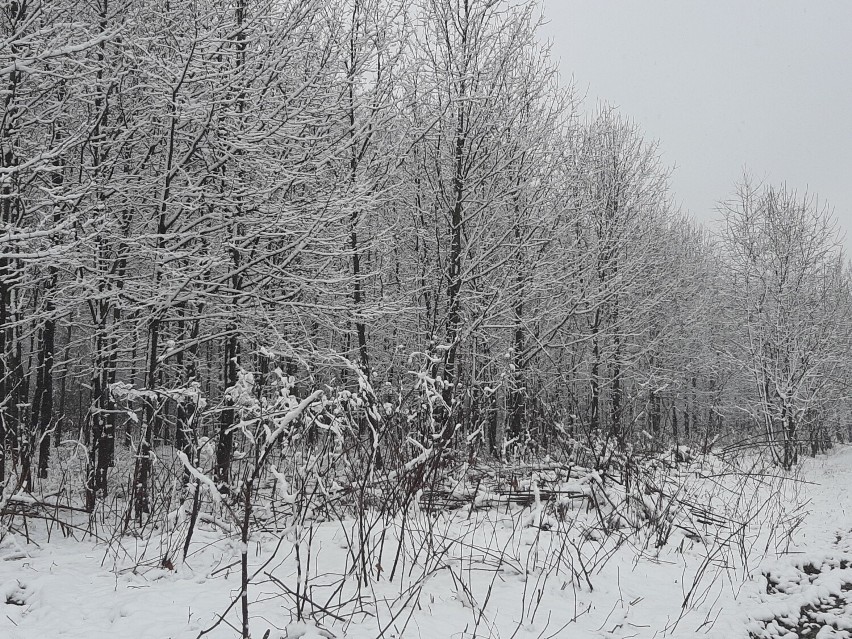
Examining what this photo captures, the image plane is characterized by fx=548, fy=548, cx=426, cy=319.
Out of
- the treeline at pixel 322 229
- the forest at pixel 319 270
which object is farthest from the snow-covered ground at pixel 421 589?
the treeline at pixel 322 229

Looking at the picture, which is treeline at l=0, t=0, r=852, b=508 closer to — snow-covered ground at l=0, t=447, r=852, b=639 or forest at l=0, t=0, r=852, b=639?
forest at l=0, t=0, r=852, b=639

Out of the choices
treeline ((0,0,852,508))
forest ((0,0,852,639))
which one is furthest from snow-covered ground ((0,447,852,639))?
treeline ((0,0,852,508))

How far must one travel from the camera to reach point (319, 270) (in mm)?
7988

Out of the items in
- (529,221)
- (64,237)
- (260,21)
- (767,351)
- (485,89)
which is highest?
(485,89)

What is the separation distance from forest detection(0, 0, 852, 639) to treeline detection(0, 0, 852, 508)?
0.09 meters

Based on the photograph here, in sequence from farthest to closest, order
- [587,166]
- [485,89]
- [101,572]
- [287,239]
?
[587,166], [485,89], [287,239], [101,572]

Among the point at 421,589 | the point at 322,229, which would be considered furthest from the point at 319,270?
the point at 421,589

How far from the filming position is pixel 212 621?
3.01m

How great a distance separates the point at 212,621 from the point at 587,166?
1434 centimetres

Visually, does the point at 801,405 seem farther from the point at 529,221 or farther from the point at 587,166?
the point at 529,221

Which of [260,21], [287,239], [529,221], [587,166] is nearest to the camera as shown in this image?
[260,21]

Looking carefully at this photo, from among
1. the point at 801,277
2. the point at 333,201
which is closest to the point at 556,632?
the point at 333,201

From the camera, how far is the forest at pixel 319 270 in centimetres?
463

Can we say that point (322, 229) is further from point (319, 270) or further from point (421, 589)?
point (421, 589)
